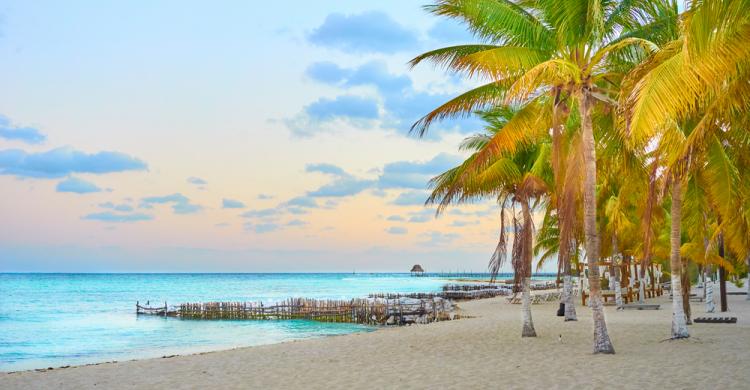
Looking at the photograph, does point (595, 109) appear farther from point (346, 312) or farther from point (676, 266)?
point (346, 312)

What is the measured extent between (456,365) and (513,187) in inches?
272

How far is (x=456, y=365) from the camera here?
13.1 metres

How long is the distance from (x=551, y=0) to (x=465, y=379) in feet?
24.3

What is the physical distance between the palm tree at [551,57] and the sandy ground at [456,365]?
1.64 metres

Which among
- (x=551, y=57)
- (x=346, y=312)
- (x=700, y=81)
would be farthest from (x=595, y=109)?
(x=346, y=312)

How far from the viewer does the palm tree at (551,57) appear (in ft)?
41.2

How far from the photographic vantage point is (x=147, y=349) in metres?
28.0

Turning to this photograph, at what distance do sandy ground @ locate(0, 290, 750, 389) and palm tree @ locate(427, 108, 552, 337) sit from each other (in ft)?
6.49

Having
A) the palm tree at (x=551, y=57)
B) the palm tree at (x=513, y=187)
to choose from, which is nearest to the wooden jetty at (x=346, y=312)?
the palm tree at (x=513, y=187)

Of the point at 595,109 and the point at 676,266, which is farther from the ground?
the point at 595,109

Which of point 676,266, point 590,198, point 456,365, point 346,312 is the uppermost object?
point 590,198

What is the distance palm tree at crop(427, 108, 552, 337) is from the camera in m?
16.9

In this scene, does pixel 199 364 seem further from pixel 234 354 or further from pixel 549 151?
pixel 549 151

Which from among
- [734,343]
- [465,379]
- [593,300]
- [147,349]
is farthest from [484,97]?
[147,349]
